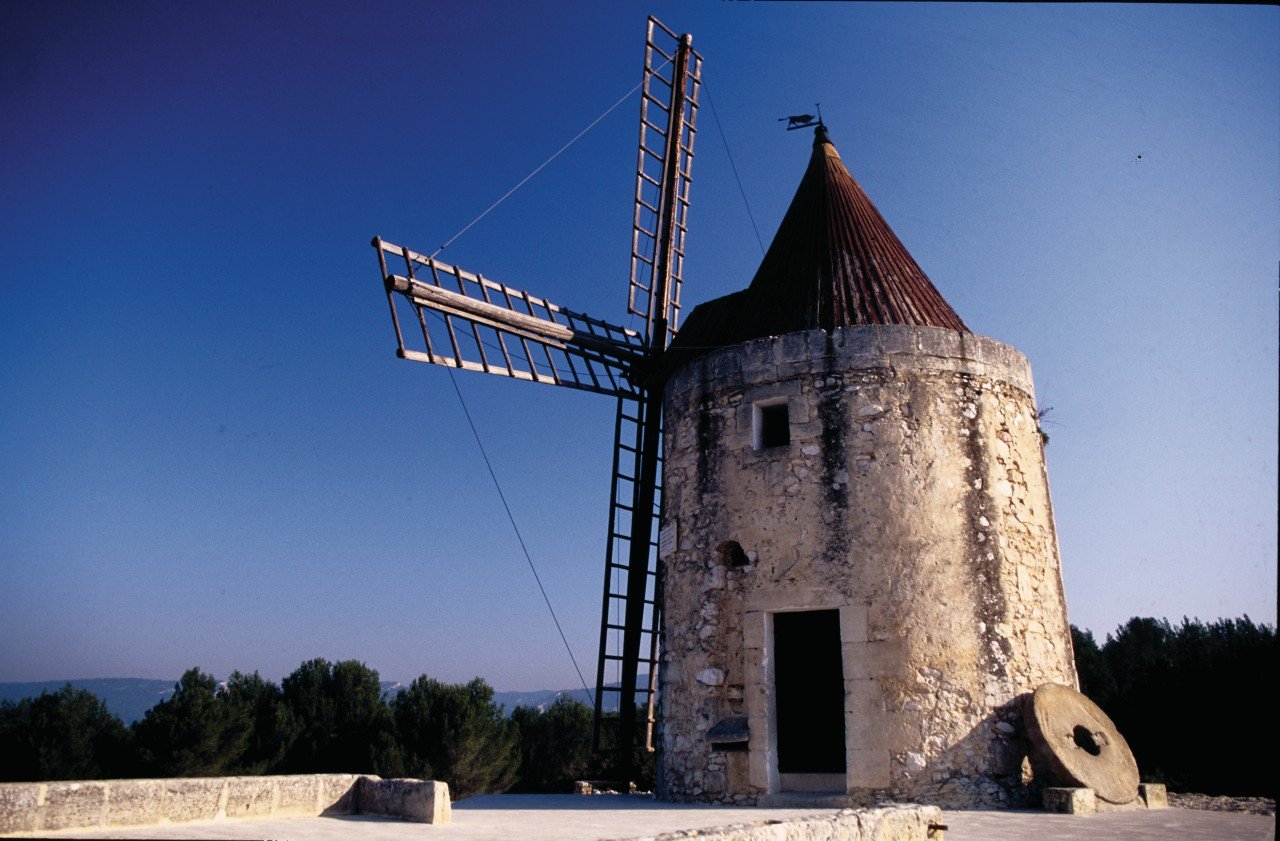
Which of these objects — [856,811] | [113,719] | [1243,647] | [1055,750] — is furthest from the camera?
[113,719]

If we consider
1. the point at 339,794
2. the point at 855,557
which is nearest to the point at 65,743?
the point at 339,794

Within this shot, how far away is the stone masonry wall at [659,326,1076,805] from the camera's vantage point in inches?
284

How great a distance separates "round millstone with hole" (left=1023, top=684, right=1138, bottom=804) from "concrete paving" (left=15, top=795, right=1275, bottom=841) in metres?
0.32

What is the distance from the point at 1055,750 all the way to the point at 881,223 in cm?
590

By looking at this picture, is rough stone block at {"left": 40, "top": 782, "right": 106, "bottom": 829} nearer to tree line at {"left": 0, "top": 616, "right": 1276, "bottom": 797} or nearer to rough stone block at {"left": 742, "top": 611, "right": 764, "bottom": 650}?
rough stone block at {"left": 742, "top": 611, "right": 764, "bottom": 650}

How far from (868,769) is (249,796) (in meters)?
4.56

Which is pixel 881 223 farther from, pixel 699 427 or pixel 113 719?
pixel 113 719

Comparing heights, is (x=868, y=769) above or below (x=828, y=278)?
below

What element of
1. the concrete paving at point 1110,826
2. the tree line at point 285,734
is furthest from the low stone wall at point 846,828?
the tree line at point 285,734

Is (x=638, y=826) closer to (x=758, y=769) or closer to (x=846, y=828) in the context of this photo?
(x=846, y=828)

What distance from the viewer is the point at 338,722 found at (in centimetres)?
2398

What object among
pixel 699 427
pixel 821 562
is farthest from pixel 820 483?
pixel 699 427

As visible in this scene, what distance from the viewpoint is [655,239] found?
1255 cm

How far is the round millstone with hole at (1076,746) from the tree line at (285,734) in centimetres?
1212
